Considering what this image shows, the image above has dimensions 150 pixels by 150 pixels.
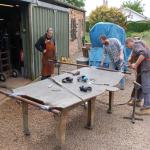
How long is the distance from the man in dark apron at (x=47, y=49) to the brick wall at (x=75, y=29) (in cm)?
776

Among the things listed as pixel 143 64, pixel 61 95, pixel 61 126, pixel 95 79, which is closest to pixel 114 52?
pixel 143 64

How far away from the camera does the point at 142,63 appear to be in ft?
23.8

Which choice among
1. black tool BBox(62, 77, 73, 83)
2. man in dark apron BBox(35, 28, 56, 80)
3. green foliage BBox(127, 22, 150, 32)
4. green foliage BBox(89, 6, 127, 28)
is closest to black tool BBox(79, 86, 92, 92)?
black tool BBox(62, 77, 73, 83)

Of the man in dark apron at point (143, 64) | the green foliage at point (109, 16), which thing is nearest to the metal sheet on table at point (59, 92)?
the man in dark apron at point (143, 64)

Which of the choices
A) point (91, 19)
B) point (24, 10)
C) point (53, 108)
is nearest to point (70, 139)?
point (53, 108)

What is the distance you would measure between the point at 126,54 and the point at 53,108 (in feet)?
25.6

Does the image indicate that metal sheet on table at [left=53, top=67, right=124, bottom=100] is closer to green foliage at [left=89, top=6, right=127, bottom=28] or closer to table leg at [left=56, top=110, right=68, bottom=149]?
table leg at [left=56, top=110, right=68, bottom=149]

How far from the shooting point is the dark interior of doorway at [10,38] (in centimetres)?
1073

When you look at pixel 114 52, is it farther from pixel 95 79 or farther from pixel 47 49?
pixel 95 79

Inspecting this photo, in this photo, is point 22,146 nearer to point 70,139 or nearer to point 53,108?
point 70,139

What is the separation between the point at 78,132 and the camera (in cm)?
607

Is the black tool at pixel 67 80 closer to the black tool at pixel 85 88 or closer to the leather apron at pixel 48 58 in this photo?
the black tool at pixel 85 88

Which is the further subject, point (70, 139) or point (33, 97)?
point (70, 139)

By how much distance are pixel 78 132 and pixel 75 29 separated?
A: 1272 centimetres
